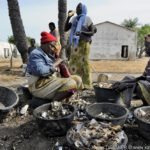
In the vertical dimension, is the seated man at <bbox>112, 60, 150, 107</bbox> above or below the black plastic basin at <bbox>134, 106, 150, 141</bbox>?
above

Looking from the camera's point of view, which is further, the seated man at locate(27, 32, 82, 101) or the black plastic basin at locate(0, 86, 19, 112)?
the black plastic basin at locate(0, 86, 19, 112)

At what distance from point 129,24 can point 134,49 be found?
20.6 metres

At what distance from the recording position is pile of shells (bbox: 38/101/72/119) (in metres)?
4.36

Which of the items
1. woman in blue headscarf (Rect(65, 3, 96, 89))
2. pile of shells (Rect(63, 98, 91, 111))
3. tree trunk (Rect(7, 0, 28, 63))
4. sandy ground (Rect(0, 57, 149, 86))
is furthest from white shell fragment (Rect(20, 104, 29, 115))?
tree trunk (Rect(7, 0, 28, 63))

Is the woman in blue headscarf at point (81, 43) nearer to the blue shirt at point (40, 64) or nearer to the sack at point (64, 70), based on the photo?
the sack at point (64, 70)

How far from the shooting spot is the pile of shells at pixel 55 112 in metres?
4.36

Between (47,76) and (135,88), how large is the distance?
144 centimetres

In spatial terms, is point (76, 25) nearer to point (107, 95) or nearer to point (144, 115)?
point (107, 95)

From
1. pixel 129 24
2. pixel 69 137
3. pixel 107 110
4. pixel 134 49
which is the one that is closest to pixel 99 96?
pixel 107 110

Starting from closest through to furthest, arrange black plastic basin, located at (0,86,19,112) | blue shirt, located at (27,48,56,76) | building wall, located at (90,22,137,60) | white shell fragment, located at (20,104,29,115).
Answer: blue shirt, located at (27,48,56,76) → white shell fragment, located at (20,104,29,115) → black plastic basin, located at (0,86,19,112) → building wall, located at (90,22,137,60)

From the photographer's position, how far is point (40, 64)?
4.88 meters

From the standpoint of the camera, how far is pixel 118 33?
31.0 meters

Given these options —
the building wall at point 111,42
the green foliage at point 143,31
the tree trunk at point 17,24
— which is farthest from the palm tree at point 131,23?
the tree trunk at point 17,24

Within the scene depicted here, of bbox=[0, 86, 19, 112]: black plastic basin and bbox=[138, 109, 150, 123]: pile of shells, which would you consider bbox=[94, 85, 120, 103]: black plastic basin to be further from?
bbox=[0, 86, 19, 112]: black plastic basin
